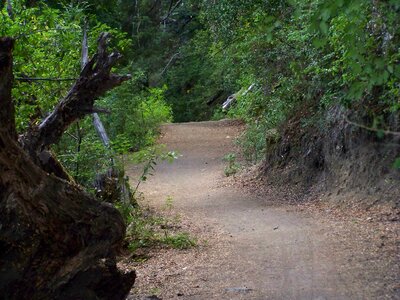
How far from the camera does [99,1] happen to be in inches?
855

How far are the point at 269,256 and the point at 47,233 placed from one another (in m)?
5.45

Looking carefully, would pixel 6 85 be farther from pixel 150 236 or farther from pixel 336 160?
pixel 336 160

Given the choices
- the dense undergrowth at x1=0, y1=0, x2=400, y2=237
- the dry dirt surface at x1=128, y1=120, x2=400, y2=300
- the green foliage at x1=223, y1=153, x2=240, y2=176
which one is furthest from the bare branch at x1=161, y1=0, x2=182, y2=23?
the dry dirt surface at x1=128, y1=120, x2=400, y2=300

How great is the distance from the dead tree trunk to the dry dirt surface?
77.7 inches

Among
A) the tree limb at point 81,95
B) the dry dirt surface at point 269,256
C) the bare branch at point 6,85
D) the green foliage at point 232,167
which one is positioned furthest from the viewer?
the green foliage at point 232,167

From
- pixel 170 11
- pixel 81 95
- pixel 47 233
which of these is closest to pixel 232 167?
pixel 81 95

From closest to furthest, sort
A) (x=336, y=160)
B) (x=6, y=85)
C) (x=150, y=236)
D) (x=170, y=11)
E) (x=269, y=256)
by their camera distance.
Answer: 1. (x=6, y=85)
2. (x=269, y=256)
3. (x=150, y=236)
4. (x=336, y=160)
5. (x=170, y=11)

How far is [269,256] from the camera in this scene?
35.4 feet

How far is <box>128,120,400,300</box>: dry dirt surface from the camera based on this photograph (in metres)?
8.70

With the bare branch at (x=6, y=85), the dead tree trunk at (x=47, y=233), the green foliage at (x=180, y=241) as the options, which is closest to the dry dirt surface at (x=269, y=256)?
the green foliage at (x=180, y=241)

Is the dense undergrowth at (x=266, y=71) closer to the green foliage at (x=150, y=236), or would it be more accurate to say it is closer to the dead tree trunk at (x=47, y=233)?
the green foliage at (x=150, y=236)

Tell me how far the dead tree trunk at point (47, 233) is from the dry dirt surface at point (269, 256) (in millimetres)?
1974

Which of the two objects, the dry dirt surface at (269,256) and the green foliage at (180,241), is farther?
the green foliage at (180,241)

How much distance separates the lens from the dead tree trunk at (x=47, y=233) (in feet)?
18.7
